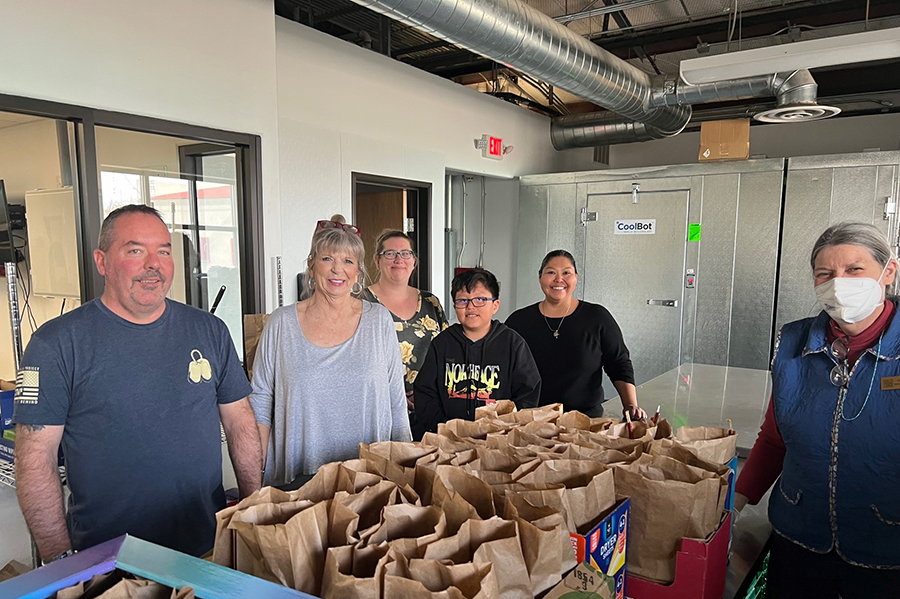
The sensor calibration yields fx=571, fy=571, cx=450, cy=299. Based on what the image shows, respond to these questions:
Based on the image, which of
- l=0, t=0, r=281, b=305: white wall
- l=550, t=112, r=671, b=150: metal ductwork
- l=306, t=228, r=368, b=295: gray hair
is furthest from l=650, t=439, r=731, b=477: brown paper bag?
l=550, t=112, r=671, b=150: metal ductwork

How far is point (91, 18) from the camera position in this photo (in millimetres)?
2518

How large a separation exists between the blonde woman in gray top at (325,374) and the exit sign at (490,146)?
3780 mm

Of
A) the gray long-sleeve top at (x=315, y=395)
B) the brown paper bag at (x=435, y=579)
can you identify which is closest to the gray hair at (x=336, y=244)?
the gray long-sleeve top at (x=315, y=395)

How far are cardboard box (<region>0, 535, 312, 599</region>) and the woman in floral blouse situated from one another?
1702 millimetres


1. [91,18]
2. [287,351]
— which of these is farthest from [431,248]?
[287,351]

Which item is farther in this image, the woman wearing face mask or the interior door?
the interior door

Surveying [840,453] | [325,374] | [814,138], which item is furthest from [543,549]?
[814,138]

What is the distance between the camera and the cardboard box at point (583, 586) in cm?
79

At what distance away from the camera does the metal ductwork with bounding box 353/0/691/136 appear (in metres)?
2.71

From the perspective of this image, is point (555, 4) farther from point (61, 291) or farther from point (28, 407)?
point (28, 407)

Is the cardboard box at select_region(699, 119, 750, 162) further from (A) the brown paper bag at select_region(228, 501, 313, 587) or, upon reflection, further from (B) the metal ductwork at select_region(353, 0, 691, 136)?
(A) the brown paper bag at select_region(228, 501, 313, 587)

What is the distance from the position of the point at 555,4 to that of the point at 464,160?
4.80 feet

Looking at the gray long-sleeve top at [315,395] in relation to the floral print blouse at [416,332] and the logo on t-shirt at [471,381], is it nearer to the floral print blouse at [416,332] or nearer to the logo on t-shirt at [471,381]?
the logo on t-shirt at [471,381]

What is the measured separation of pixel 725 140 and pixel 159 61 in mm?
4312
